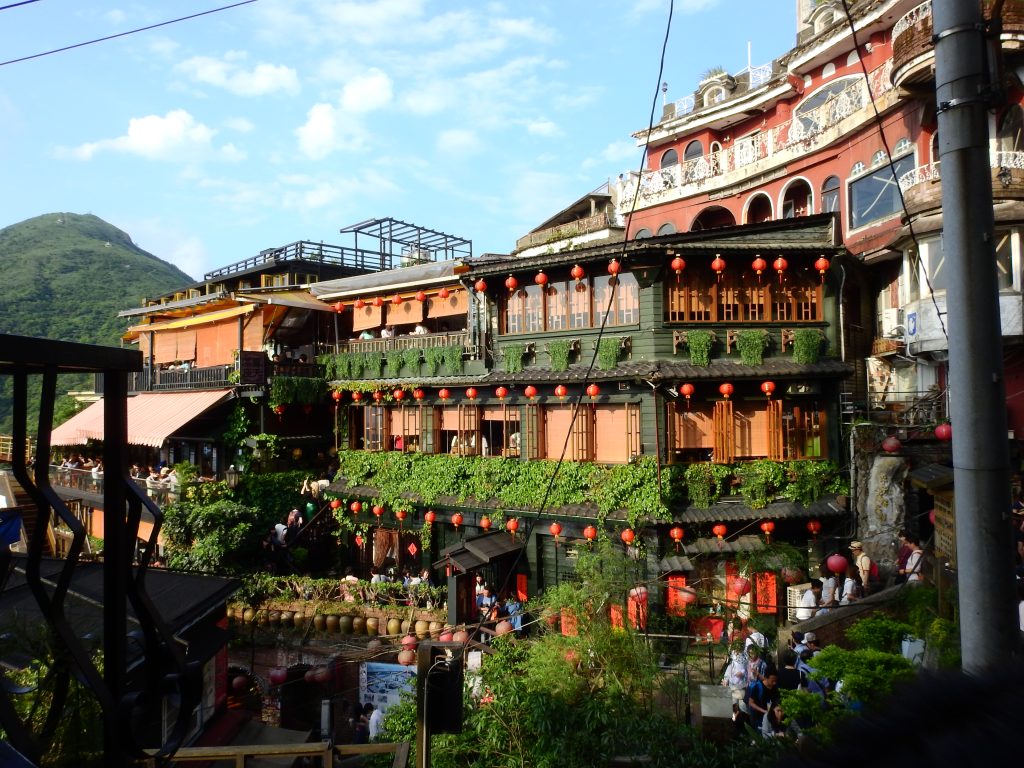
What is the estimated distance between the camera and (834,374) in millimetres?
17797

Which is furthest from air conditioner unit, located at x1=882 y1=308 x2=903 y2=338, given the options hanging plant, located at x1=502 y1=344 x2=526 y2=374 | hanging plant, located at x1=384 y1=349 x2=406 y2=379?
hanging plant, located at x1=384 y1=349 x2=406 y2=379

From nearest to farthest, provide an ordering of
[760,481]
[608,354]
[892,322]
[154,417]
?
[760,481]
[608,354]
[892,322]
[154,417]

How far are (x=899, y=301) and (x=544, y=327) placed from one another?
433 inches

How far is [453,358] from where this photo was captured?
21922 millimetres

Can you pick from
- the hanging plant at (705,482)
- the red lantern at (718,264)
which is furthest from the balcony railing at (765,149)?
the hanging plant at (705,482)

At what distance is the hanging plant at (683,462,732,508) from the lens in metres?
17.5

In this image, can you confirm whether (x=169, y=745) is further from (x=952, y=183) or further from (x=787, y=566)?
(x=787, y=566)

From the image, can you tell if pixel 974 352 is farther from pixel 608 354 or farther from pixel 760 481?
pixel 608 354

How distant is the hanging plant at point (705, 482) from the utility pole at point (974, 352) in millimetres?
13900

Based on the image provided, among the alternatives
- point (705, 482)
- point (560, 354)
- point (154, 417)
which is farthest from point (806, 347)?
point (154, 417)

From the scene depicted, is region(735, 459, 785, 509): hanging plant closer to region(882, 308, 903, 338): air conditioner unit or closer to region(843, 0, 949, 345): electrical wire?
region(843, 0, 949, 345): electrical wire

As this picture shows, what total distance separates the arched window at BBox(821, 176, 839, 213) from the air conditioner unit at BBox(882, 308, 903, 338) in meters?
4.50

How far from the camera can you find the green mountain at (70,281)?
59.0 metres

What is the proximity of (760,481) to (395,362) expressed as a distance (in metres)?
12.8
